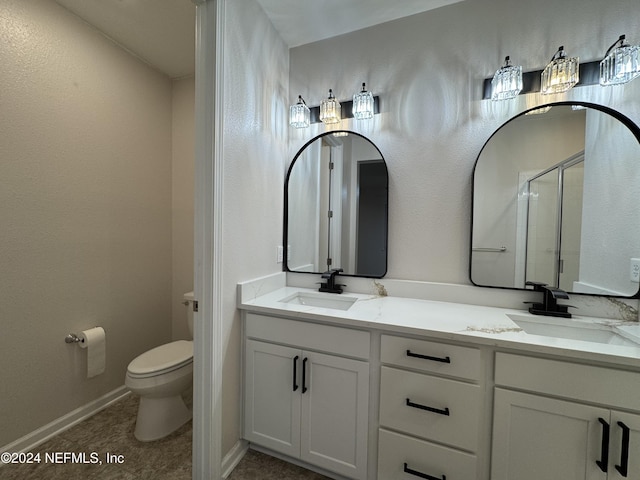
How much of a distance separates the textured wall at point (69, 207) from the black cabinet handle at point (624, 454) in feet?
9.10

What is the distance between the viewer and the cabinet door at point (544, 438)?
0.96 m

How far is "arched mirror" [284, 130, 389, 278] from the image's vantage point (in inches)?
69.2

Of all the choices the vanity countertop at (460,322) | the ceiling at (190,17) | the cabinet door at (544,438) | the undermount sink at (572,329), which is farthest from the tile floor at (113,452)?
the ceiling at (190,17)

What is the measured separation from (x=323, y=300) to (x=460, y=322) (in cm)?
81

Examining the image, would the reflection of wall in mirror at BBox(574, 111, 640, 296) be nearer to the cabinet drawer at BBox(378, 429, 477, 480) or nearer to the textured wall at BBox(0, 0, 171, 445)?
the cabinet drawer at BBox(378, 429, 477, 480)

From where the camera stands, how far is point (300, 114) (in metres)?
1.84

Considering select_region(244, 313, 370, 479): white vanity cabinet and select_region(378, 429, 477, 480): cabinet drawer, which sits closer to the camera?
select_region(378, 429, 477, 480): cabinet drawer

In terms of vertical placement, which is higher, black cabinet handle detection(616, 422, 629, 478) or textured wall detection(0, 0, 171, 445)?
textured wall detection(0, 0, 171, 445)

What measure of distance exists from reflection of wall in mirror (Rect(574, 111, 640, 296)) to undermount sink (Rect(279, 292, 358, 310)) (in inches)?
48.0

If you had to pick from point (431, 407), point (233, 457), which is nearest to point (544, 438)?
point (431, 407)

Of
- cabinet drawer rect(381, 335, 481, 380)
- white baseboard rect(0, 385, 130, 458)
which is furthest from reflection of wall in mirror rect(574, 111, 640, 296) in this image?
white baseboard rect(0, 385, 130, 458)

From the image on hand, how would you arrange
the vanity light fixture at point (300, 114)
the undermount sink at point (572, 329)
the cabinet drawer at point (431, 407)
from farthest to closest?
the vanity light fixture at point (300, 114)
the undermount sink at point (572, 329)
the cabinet drawer at point (431, 407)

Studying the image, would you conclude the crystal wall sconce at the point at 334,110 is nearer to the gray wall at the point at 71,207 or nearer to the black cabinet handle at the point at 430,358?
the gray wall at the point at 71,207

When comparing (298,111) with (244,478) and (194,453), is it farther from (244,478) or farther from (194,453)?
(244,478)
